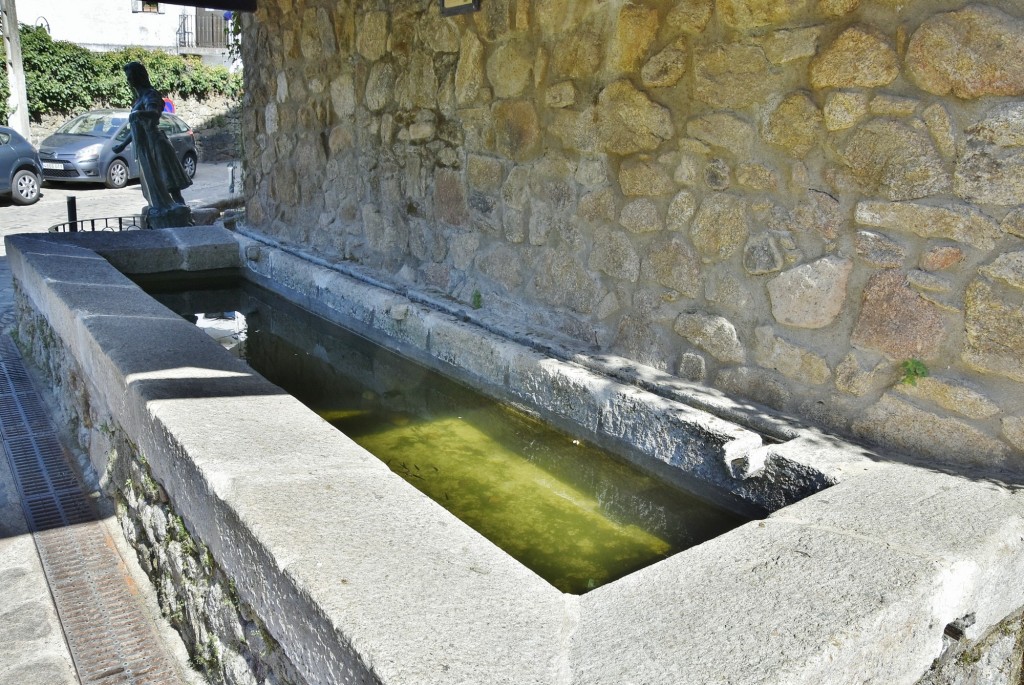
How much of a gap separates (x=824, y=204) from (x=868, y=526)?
1065mm

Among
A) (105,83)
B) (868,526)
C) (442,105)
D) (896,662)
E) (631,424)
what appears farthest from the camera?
(105,83)

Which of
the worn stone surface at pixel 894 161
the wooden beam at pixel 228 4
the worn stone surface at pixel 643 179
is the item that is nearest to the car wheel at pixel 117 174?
the wooden beam at pixel 228 4

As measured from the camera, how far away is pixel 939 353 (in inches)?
94.3

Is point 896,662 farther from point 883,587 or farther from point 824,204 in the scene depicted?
point 824,204

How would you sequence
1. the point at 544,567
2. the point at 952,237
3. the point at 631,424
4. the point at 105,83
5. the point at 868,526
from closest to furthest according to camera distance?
1. the point at 868,526
2. the point at 952,237
3. the point at 544,567
4. the point at 631,424
5. the point at 105,83

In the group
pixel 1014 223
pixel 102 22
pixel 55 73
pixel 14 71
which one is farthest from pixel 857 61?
pixel 102 22

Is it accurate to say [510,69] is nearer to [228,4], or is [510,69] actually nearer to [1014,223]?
[1014,223]

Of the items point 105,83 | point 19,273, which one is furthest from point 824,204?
point 105,83

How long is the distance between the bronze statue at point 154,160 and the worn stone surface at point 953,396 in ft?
18.0

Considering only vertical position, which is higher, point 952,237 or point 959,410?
point 952,237

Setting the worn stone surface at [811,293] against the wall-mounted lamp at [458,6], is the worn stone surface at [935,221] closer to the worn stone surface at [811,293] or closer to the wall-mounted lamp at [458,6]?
the worn stone surface at [811,293]

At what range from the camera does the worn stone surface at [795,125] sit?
2.58 m

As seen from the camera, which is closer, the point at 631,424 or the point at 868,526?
the point at 868,526

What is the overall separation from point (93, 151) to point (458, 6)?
11.0 metres
